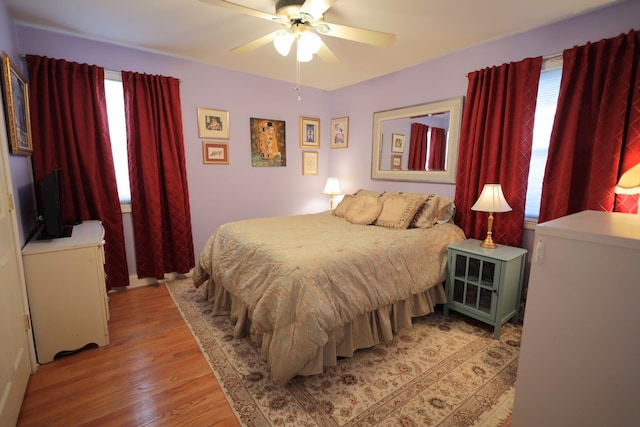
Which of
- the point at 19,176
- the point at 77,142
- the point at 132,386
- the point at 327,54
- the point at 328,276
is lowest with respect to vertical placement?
the point at 132,386

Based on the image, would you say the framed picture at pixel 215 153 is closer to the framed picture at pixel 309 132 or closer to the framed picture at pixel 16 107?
the framed picture at pixel 309 132

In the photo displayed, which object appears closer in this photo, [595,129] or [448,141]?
[595,129]

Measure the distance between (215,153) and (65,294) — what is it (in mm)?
2048

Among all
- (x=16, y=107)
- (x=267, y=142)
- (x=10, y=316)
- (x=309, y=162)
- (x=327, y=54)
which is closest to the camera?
(x=10, y=316)

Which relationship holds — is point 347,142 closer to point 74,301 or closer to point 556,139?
point 556,139

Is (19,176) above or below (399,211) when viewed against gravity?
above

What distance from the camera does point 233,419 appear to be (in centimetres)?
153

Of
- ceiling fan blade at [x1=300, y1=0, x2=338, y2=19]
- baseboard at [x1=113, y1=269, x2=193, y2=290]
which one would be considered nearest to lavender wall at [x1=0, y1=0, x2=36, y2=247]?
baseboard at [x1=113, y1=269, x2=193, y2=290]

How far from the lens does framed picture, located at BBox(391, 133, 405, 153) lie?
348cm

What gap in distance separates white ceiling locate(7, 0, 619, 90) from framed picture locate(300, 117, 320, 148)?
110 centimetres

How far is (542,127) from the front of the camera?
240 centimetres

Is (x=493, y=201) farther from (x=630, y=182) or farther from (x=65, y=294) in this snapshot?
(x=65, y=294)

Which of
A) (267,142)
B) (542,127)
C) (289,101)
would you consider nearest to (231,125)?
(267,142)

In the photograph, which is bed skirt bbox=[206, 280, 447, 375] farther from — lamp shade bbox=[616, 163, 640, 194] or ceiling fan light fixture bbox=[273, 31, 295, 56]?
ceiling fan light fixture bbox=[273, 31, 295, 56]
